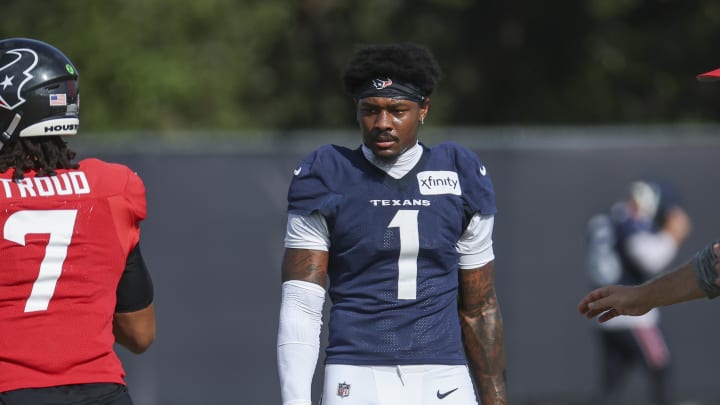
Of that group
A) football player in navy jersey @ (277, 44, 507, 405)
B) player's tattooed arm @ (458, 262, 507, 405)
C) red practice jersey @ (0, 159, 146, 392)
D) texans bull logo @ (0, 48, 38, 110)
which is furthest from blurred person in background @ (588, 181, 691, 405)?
texans bull logo @ (0, 48, 38, 110)

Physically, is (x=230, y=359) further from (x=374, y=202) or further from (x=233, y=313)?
(x=374, y=202)

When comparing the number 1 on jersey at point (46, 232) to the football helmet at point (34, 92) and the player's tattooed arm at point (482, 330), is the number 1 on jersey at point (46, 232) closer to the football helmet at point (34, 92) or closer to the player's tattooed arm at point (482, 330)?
the football helmet at point (34, 92)

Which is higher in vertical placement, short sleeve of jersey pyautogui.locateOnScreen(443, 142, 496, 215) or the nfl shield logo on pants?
short sleeve of jersey pyautogui.locateOnScreen(443, 142, 496, 215)

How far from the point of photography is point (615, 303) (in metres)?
4.58

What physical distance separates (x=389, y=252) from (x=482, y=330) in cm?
54

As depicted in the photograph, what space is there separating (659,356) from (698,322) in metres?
1.54

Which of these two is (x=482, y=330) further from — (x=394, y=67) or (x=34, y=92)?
(x=34, y=92)

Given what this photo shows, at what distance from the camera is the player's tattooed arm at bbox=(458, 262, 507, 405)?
4.98 metres

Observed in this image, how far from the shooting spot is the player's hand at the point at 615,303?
4.52 meters

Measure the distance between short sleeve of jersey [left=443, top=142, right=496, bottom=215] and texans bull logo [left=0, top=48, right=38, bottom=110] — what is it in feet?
5.39

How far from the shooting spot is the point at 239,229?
11727 millimetres

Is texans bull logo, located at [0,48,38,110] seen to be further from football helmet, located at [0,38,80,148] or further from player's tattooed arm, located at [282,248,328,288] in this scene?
player's tattooed arm, located at [282,248,328,288]

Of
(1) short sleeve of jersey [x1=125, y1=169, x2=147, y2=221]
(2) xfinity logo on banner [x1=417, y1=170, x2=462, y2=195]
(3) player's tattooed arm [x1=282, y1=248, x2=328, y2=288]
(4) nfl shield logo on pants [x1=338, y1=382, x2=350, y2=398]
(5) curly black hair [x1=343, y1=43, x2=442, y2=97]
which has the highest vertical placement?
(5) curly black hair [x1=343, y1=43, x2=442, y2=97]

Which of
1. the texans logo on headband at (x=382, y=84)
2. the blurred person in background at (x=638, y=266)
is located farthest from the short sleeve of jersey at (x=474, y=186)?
the blurred person in background at (x=638, y=266)
